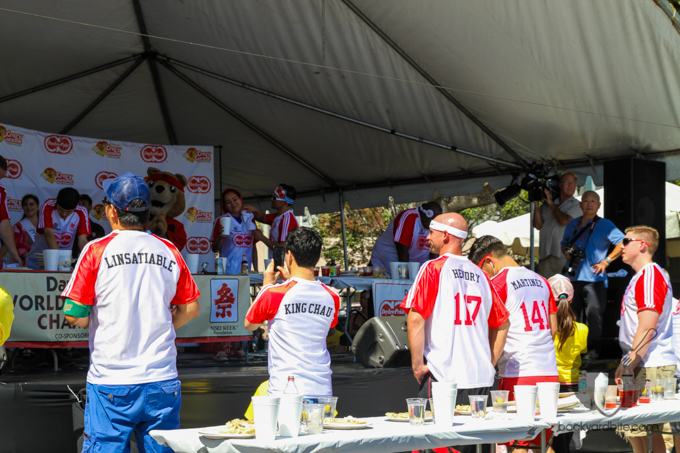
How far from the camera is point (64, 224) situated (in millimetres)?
7379

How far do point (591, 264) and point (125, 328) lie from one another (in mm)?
5864

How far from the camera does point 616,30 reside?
20.4ft

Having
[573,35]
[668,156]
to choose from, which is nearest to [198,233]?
[573,35]

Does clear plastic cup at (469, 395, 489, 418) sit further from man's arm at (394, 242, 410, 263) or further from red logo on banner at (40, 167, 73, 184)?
red logo on banner at (40, 167, 73, 184)

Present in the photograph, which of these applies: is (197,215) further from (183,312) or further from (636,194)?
(183,312)

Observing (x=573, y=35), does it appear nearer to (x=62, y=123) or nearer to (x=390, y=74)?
(x=390, y=74)

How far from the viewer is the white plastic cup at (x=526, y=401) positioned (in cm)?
330

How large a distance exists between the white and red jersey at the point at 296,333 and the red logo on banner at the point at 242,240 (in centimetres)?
428

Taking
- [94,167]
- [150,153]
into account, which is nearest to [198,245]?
[150,153]

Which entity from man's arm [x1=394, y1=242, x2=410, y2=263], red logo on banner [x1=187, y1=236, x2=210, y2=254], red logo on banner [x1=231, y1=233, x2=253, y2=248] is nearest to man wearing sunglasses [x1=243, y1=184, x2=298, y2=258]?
red logo on banner [x1=231, y1=233, x2=253, y2=248]

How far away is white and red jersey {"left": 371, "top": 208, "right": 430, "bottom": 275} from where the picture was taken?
829 cm

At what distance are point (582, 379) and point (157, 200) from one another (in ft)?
18.2

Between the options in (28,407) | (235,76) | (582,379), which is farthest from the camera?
(235,76)

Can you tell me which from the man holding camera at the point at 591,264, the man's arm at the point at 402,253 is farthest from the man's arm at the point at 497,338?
the man's arm at the point at 402,253
